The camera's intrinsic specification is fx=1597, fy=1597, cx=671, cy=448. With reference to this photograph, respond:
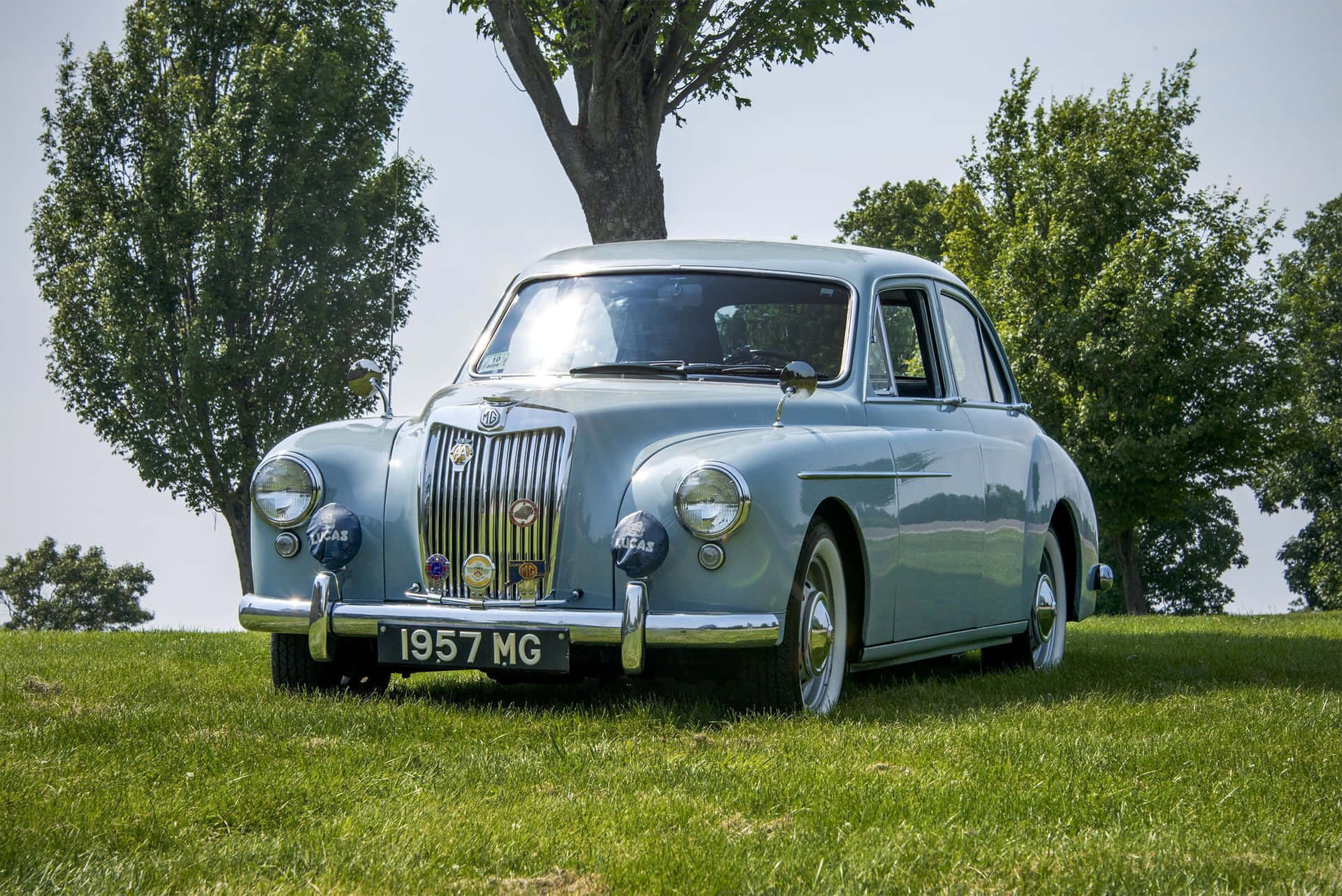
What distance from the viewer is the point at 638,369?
22.4 ft

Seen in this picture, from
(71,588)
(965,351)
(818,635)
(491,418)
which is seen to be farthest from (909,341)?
(71,588)

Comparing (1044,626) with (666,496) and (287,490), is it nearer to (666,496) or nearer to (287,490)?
(666,496)

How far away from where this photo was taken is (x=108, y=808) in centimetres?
394

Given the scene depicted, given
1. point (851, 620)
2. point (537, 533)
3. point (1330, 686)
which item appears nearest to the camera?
point (537, 533)

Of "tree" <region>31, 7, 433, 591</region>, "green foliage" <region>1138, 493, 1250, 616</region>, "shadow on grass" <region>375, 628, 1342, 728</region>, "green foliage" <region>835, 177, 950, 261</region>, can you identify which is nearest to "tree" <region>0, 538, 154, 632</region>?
"tree" <region>31, 7, 433, 591</region>

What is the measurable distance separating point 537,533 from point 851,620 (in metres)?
1.43

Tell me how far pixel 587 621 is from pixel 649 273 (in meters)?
2.23

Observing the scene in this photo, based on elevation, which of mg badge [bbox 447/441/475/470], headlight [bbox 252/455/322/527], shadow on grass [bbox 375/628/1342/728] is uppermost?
mg badge [bbox 447/441/475/470]

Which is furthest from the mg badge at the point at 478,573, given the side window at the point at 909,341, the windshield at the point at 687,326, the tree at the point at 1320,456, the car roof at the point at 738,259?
the tree at the point at 1320,456

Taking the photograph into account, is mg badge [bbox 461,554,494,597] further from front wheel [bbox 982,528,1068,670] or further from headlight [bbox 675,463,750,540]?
front wheel [bbox 982,528,1068,670]

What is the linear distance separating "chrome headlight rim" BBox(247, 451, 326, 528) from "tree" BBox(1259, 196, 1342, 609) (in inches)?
1232

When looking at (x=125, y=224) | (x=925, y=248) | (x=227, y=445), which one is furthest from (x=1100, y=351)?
(x=125, y=224)

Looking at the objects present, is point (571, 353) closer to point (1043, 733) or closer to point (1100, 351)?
point (1043, 733)

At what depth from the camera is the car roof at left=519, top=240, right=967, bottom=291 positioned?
7355mm
